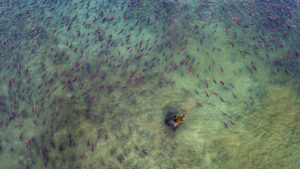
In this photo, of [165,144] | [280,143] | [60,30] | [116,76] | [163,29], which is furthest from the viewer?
[60,30]

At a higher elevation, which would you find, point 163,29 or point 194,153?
point 163,29

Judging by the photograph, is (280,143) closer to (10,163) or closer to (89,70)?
(89,70)

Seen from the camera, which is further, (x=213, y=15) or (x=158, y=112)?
(x=213, y=15)

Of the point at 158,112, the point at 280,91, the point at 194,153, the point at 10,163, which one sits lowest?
the point at 10,163

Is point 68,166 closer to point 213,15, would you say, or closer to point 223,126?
point 223,126

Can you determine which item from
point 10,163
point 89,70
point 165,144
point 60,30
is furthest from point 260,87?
point 60,30

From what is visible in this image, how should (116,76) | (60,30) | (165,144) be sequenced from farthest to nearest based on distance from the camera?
(60,30)
(116,76)
(165,144)
